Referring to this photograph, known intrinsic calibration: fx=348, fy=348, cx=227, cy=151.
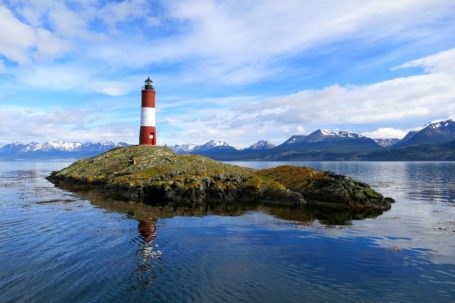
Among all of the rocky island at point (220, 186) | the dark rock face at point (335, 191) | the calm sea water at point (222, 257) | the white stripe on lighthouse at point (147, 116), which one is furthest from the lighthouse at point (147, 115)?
the calm sea water at point (222, 257)

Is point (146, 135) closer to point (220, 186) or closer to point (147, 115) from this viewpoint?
point (147, 115)

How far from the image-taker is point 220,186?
53.3 metres

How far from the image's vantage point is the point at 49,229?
29.9 metres

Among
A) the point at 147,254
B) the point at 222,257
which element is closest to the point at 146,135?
the point at 147,254

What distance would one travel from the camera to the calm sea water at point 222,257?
1716 cm

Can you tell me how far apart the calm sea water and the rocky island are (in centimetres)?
886

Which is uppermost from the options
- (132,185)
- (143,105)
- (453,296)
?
(143,105)

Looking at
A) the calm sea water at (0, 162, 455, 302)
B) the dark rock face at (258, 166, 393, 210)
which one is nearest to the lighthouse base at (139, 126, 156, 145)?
the dark rock face at (258, 166, 393, 210)

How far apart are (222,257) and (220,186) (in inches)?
1198

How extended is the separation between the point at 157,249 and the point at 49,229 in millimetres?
11632

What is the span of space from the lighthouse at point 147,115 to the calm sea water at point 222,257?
43.1 metres

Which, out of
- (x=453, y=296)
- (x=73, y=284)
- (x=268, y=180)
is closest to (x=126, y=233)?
(x=73, y=284)

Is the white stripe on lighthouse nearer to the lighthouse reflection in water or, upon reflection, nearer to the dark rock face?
the dark rock face

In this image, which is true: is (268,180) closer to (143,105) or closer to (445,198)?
(445,198)
